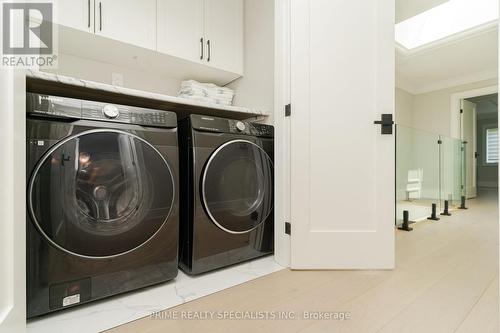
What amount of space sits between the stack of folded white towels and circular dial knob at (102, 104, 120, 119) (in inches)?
33.3

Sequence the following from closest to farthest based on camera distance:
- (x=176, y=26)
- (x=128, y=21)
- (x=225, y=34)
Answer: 1. (x=128, y=21)
2. (x=176, y=26)
3. (x=225, y=34)

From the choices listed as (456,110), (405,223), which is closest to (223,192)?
(405,223)

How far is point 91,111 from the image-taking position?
1.00 metres

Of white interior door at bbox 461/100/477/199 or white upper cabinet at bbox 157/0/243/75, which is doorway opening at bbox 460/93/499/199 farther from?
white upper cabinet at bbox 157/0/243/75

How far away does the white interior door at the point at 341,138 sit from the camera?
137cm

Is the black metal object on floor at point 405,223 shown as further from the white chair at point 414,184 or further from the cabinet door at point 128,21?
the cabinet door at point 128,21

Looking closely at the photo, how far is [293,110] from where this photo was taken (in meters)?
1.41

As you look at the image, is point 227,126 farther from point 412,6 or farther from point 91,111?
point 412,6

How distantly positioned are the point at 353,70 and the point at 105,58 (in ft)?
5.33

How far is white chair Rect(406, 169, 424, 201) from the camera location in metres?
2.52

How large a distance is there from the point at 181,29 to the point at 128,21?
35cm

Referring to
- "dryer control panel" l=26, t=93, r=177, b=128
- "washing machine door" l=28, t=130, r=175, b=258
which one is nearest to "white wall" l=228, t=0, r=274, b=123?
"dryer control panel" l=26, t=93, r=177, b=128

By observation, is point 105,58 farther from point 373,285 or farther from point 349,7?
point 373,285

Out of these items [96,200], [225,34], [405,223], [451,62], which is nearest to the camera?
[96,200]
